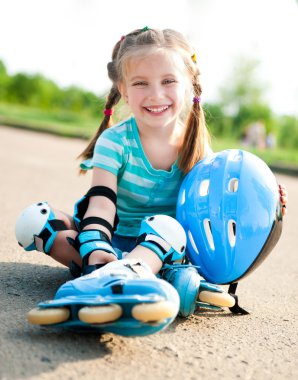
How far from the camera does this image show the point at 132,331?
208cm

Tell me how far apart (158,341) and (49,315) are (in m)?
0.45

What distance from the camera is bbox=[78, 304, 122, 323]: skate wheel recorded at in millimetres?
2012

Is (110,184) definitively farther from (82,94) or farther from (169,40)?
(82,94)

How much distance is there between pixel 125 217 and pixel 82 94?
97.4 feet

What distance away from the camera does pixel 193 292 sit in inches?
105

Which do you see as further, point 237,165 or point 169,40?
point 169,40

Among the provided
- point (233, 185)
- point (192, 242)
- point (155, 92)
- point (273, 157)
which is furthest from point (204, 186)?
point (273, 157)

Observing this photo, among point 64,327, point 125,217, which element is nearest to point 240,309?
point 125,217

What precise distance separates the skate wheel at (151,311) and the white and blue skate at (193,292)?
0.61m

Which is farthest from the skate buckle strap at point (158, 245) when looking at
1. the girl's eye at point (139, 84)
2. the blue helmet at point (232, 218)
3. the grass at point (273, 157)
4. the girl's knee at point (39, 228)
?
the grass at point (273, 157)

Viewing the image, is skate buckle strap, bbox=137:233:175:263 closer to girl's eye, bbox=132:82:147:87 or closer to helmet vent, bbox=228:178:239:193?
helmet vent, bbox=228:178:239:193

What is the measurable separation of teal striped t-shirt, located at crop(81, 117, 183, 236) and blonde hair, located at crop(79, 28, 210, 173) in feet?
0.44

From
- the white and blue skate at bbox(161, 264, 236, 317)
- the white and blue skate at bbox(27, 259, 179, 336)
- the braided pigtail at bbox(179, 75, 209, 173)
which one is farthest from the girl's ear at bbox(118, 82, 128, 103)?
the white and blue skate at bbox(27, 259, 179, 336)

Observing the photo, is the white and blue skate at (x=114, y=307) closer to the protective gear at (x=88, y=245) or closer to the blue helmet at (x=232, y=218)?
the protective gear at (x=88, y=245)
